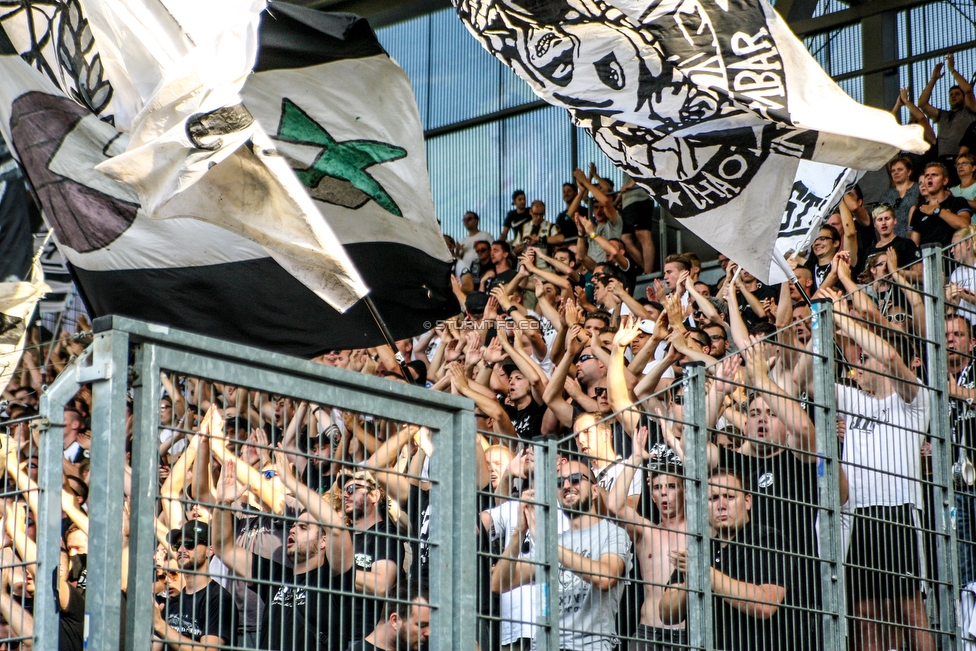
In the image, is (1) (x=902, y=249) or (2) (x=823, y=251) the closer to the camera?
(1) (x=902, y=249)

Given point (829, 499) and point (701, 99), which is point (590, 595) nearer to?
point (829, 499)

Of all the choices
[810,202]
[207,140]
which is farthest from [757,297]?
[207,140]

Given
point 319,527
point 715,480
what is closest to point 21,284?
point 715,480

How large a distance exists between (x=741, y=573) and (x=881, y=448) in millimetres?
1018

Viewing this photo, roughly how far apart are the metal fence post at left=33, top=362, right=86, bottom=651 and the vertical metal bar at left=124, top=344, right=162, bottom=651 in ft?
0.55

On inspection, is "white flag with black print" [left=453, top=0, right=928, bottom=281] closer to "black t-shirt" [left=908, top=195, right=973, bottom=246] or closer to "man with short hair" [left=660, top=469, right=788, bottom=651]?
"man with short hair" [left=660, top=469, right=788, bottom=651]

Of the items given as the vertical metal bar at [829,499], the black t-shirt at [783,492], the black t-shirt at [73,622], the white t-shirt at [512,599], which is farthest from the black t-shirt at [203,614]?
the vertical metal bar at [829,499]

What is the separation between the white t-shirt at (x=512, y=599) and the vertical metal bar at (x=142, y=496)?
151 cm

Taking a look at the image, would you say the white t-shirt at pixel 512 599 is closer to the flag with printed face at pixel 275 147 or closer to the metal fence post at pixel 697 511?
the metal fence post at pixel 697 511

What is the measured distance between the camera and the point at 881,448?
6047mm

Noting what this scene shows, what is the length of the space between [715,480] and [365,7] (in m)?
12.3

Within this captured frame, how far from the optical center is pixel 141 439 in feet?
11.1

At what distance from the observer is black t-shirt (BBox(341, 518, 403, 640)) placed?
12.5 feet

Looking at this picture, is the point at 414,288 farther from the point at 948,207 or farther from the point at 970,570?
the point at 948,207
